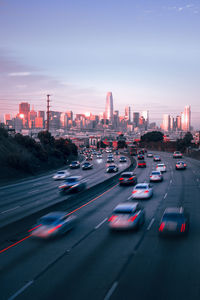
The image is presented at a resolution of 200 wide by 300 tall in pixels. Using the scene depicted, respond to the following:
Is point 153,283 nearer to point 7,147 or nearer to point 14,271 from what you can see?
point 14,271

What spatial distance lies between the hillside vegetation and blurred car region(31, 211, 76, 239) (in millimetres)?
29898

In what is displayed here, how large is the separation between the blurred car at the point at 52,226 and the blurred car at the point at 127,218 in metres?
2.55

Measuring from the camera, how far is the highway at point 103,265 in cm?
963

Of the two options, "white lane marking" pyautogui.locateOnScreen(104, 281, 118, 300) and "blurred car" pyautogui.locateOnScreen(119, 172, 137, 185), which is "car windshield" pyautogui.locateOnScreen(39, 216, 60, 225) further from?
"blurred car" pyautogui.locateOnScreen(119, 172, 137, 185)

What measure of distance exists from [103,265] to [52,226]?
438 centimetres

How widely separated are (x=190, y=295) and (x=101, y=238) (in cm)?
706

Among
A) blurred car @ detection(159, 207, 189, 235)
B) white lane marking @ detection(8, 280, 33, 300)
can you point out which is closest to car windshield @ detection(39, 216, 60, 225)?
white lane marking @ detection(8, 280, 33, 300)

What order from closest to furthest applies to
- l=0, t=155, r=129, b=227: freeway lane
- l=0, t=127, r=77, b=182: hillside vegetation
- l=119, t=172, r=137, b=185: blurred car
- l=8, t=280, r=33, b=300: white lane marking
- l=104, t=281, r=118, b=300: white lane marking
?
l=104, t=281, r=118, b=300: white lane marking, l=8, t=280, r=33, b=300: white lane marking, l=0, t=155, r=129, b=227: freeway lane, l=119, t=172, r=137, b=185: blurred car, l=0, t=127, r=77, b=182: hillside vegetation

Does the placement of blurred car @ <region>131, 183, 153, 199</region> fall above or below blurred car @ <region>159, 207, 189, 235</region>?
below

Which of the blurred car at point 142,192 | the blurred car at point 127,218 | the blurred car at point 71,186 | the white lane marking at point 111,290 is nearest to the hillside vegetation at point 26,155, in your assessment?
the blurred car at point 71,186

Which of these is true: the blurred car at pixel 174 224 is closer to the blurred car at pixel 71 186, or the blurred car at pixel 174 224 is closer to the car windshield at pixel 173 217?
the car windshield at pixel 173 217

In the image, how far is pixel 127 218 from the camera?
16531 millimetres

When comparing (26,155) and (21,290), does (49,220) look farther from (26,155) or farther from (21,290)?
(26,155)

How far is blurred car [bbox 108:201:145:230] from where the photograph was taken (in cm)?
1641
